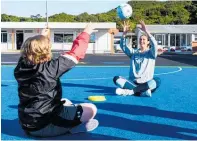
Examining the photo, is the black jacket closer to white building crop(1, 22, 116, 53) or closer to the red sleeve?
the red sleeve

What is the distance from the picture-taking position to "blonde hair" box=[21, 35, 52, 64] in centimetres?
436

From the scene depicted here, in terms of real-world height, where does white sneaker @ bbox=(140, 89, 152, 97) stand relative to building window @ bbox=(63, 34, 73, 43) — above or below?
below

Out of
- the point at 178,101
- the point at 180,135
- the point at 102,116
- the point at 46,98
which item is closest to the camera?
the point at 46,98

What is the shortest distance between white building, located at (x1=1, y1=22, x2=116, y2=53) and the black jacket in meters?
37.0

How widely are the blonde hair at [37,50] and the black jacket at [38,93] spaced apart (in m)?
0.08

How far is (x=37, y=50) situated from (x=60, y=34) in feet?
130

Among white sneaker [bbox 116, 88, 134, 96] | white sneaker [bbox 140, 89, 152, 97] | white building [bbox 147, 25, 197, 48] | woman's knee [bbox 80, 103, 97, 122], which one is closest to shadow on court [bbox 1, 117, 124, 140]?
woman's knee [bbox 80, 103, 97, 122]

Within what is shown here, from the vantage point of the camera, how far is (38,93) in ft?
15.1

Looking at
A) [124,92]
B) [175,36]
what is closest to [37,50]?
[124,92]

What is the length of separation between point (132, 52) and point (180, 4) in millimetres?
70737

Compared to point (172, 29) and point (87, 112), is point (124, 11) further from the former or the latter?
point (172, 29)

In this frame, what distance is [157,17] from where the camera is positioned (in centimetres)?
7256

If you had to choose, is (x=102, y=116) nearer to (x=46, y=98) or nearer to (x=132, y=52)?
(x=46, y=98)

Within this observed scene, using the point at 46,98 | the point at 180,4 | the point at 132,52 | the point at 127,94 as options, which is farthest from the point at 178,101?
the point at 180,4
